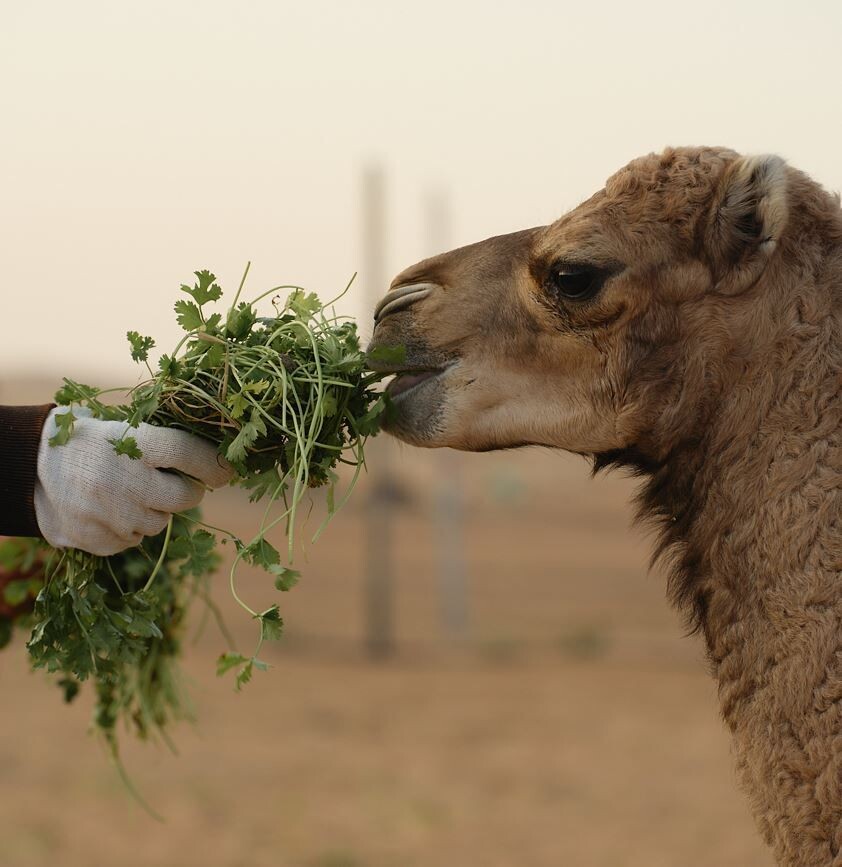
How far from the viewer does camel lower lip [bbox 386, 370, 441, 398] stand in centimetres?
304

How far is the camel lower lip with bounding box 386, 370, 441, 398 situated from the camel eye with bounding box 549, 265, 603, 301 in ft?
1.22

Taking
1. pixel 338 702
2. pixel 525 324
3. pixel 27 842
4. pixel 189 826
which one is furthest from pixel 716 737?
pixel 525 324

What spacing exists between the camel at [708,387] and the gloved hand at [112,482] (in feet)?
1.75

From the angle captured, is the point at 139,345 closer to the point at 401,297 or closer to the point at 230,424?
the point at 230,424

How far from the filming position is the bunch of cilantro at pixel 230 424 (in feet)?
9.23

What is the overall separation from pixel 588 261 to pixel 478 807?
6.30 m

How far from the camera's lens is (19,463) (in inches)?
115

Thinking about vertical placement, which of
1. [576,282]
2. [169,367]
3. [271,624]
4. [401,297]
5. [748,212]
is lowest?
[271,624]

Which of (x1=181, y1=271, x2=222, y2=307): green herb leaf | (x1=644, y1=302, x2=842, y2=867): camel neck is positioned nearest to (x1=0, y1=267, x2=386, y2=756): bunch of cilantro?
(x1=181, y1=271, x2=222, y2=307): green herb leaf

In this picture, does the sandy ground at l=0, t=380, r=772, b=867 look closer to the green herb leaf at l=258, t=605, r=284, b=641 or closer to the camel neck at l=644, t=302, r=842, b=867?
the green herb leaf at l=258, t=605, r=284, b=641

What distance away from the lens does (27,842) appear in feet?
24.8

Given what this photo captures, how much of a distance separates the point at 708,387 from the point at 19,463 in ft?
5.43

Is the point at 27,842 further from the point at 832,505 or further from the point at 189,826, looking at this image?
the point at 832,505

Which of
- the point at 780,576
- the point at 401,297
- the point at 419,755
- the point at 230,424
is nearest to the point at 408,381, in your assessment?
the point at 401,297
